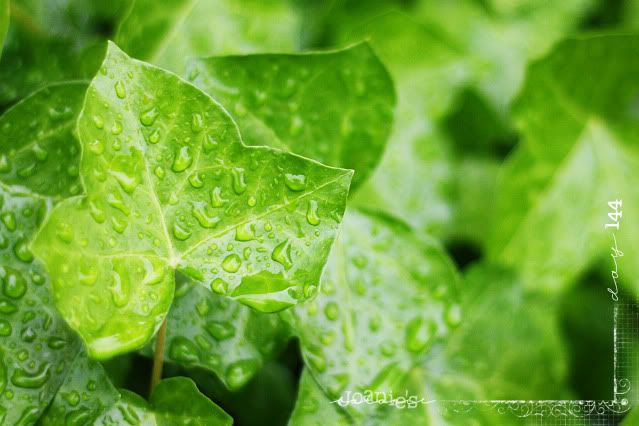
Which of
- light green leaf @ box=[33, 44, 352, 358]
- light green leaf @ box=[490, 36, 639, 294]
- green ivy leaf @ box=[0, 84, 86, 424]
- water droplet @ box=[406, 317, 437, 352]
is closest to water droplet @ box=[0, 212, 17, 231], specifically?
green ivy leaf @ box=[0, 84, 86, 424]

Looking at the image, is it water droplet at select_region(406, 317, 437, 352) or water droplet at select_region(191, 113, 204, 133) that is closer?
water droplet at select_region(191, 113, 204, 133)

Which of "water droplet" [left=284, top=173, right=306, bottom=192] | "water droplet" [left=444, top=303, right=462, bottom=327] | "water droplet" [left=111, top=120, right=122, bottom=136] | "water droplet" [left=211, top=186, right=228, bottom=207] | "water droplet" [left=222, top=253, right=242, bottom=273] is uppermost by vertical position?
"water droplet" [left=111, top=120, right=122, bottom=136]

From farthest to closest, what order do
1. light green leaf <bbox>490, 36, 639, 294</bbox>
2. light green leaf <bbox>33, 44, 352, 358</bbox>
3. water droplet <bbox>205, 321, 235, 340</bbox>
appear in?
light green leaf <bbox>490, 36, 639, 294</bbox> → water droplet <bbox>205, 321, 235, 340</bbox> → light green leaf <bbox>33, 44, 352, 358</bbox>

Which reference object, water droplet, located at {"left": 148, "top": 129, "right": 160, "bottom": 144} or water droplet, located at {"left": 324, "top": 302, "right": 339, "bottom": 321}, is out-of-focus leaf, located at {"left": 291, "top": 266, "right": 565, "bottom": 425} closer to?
water droplet, located at {"left": 324, "top": 302, "right": 339, "bottom": 321}

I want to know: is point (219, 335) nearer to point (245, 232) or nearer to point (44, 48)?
point (245, 232)

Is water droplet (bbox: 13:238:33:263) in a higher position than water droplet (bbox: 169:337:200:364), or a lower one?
higher

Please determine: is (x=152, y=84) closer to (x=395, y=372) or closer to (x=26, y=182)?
(x=26, y=182)

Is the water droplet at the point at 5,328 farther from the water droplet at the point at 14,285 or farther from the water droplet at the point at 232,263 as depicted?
the water droplet at the point at 232,263

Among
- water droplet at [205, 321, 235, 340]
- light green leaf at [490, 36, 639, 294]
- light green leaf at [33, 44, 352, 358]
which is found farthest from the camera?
light green leaf at [490, 36, 639, 294]
